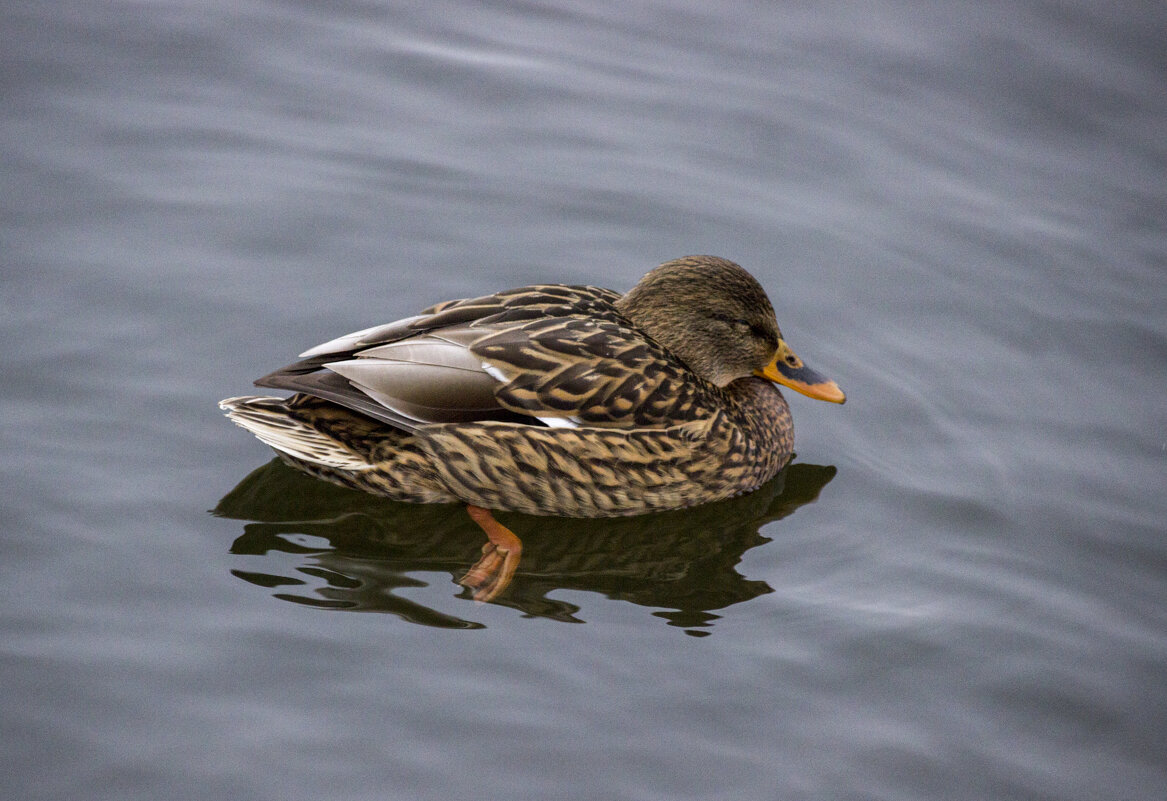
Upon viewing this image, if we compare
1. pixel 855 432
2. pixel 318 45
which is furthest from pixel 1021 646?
pixel 318 45

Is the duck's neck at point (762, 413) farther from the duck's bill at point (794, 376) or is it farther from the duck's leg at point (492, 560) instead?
the duck's leg at point (492, 560)

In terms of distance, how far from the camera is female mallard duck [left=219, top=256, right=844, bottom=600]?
249 inches

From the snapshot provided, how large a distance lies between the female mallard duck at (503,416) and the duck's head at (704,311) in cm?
25

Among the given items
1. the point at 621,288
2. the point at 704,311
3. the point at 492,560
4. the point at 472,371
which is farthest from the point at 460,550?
the point at 621,288

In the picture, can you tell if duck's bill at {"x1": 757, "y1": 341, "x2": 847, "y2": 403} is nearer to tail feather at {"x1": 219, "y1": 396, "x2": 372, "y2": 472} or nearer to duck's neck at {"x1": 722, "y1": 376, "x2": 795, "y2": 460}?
duck's neck at {"x1": 722, "y1": 376, "x2": 795, "y2": 460}

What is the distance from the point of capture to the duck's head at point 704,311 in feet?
22.6

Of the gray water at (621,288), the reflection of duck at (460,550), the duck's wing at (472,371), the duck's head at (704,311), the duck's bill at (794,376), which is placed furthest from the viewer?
the duck's bill at (794,376)

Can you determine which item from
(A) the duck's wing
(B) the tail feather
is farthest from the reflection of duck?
(A) the duck's wing

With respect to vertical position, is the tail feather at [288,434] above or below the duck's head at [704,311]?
below

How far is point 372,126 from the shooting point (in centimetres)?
903

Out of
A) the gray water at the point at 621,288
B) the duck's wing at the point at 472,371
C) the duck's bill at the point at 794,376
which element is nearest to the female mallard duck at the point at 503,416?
the duck's wing at the point at 472,371

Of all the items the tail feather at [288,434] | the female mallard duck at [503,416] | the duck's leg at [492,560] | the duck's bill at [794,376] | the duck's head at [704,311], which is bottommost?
the duck's leg at [492,560]

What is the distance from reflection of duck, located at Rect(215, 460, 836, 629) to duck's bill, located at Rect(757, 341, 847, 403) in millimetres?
532

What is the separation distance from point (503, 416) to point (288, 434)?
3.30 feet
